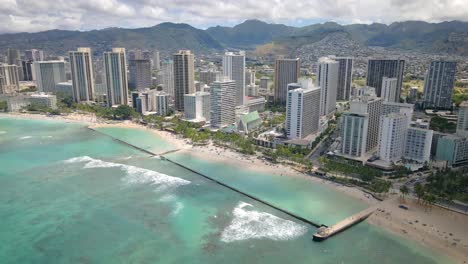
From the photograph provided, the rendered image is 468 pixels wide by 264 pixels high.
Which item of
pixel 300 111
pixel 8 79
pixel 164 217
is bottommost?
pixel 164 217

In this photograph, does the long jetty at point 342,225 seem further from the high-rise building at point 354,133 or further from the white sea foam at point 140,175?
the white sea foam at point 140,175

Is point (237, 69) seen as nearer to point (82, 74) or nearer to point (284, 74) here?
point (284, 74)

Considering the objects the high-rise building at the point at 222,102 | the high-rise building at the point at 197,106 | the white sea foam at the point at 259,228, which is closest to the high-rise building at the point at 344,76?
the high-rise building at the point at 222,102

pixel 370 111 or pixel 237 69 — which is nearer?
pixel 370 111

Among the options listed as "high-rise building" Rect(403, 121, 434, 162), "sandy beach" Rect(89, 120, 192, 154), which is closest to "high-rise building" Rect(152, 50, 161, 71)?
"sandy beach" Rect(89, 120, 192, 154)

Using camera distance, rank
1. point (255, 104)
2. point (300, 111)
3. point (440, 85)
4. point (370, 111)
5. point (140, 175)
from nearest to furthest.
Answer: point (140, 175), point (370, 111), point (300, 111), point (440, 85), point (255, 104)

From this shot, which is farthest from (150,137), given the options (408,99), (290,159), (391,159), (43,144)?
(408,99)

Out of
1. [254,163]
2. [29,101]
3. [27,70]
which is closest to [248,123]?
[254,163]
